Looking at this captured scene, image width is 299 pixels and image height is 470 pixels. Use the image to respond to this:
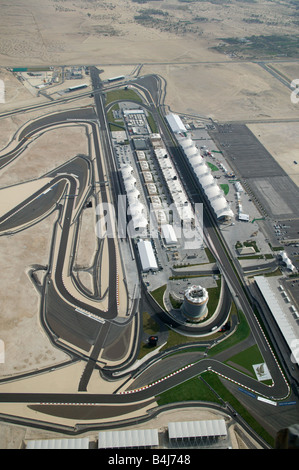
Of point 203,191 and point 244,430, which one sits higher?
point 203,191

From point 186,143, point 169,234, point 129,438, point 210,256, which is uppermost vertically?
point 186,143

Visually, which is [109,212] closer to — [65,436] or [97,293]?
[97,293]

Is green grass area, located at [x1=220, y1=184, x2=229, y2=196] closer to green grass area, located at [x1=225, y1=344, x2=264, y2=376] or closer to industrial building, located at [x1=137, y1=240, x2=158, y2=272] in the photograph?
industrial building, located at [x1=137, y1=240, x2=158, y2=272]

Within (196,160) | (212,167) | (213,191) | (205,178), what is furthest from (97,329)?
(212,167)

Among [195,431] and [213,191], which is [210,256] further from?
[195,431]
